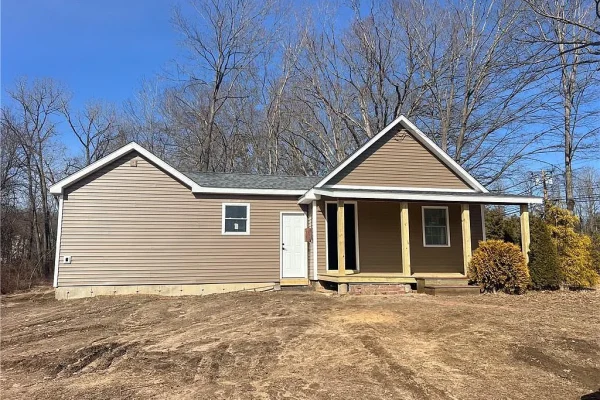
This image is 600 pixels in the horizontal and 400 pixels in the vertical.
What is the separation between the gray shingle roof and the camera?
12.5 meters

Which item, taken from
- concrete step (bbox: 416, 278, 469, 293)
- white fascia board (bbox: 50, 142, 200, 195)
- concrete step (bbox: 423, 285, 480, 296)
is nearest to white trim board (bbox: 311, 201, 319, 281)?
concrete step (bbox: 416, 278, 469, 293)

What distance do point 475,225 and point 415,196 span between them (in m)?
3.06

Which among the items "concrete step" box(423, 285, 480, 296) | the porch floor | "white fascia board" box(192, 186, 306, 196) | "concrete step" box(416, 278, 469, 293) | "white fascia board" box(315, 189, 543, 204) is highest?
"white fascia board" box(192, 186, 306, 196)

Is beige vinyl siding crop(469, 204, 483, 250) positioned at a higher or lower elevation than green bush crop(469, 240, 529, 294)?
higher

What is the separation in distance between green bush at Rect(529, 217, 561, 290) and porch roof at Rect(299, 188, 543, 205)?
3.55ft

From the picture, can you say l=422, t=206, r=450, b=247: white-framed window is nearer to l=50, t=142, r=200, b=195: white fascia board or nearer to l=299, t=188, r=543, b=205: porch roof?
l=299, t=188, r=543, b=205: porch roof

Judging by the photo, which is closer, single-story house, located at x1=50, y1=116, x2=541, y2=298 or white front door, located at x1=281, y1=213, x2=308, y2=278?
single-story house, located at x1=50, y1=116, x2=541, y2=298

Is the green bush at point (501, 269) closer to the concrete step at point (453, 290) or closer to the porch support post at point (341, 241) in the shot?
the concrete step at point (453, 290)

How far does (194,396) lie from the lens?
434cm

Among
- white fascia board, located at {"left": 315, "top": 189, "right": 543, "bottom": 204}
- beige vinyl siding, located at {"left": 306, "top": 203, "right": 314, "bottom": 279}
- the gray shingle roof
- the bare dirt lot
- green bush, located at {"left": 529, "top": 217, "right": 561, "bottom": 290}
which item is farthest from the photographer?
the gray shingle roof

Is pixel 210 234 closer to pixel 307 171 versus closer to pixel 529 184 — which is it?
pixel 307 171

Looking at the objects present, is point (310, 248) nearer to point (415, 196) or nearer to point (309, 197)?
point (309, 197)

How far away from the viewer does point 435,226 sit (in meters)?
13.1

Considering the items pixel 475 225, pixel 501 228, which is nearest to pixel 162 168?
pixel 475 225
